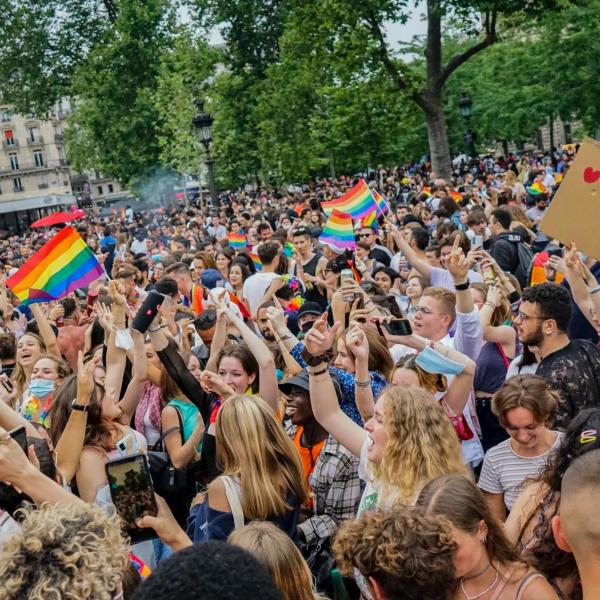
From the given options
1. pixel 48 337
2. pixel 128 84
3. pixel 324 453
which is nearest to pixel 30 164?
pixel 128 84

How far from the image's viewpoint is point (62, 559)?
2502 mm

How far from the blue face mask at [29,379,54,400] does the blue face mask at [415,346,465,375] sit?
9.64 feet

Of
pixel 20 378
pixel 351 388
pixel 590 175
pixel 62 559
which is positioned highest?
pixel 590 175

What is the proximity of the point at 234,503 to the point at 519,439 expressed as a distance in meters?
1.44

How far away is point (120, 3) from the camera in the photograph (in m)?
40.3

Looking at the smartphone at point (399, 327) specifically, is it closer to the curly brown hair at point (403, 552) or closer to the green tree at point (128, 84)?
the curly brown hair at point (403, 552)

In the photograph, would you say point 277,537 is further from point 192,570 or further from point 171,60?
point 171,60

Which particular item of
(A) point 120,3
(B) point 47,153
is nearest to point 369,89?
(A) point 120,3

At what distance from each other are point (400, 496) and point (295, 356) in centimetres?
232

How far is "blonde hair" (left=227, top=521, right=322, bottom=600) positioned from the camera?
3.27 m

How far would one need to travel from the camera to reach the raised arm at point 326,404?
4617mm

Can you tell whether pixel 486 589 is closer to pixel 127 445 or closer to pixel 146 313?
pixel 127 445

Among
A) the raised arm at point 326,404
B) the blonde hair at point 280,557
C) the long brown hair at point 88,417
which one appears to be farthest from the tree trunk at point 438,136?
the blonde hair at point 280,557

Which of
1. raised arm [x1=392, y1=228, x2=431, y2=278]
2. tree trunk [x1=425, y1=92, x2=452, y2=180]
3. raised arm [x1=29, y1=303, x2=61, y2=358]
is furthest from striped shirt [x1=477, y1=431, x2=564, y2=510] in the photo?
tree trunk [x1=425, y1=92, x2=452, y2=180]
